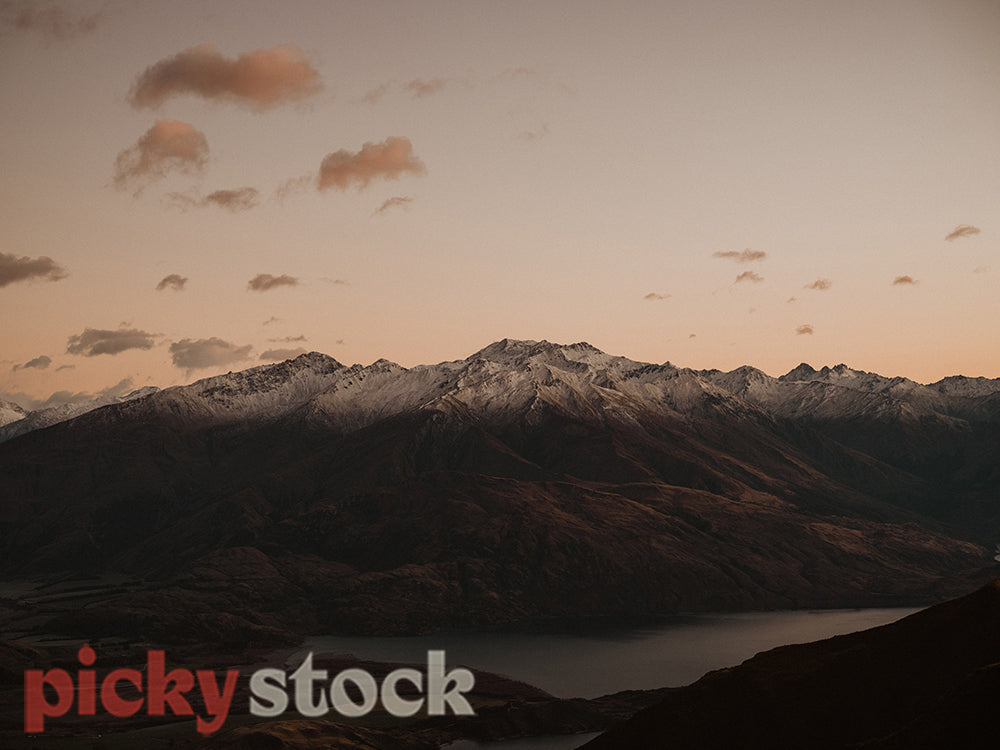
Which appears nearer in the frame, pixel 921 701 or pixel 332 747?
pixel 921 701

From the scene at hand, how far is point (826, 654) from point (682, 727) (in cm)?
2627

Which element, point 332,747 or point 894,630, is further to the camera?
point 332,747

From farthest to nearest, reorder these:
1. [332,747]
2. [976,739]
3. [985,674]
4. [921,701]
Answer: [332,747]
[921,701]
[985,674]
[976,739]

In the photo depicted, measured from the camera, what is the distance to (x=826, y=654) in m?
154

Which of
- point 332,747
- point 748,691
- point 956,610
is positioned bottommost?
point 332,747

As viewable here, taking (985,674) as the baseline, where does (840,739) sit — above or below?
below

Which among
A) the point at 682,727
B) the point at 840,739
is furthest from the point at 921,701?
the point at 682,727

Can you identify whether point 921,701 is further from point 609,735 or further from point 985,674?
point 609,735

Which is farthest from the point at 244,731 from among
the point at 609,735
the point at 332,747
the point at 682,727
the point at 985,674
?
the point at 985,674

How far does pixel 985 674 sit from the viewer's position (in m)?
107

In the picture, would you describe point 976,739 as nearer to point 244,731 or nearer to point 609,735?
point 609,735

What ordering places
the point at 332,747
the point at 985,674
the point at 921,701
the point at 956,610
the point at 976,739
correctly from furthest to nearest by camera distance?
1. the point at 332,747
2. the point at 956,610
3. the point at 921,701
4. the point at 985,674
5. the point at 976,739

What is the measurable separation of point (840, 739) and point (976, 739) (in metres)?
38.6

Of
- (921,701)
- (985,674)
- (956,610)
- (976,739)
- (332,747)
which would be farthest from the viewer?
(332,747)
